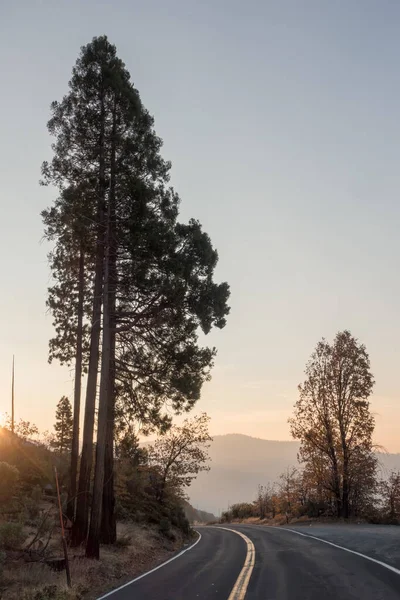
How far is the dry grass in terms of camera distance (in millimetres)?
10978

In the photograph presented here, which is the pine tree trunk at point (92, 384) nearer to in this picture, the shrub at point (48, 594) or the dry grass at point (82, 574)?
the dry grass at point (82, 574)

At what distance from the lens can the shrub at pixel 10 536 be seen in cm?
1380

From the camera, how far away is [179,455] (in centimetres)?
4053

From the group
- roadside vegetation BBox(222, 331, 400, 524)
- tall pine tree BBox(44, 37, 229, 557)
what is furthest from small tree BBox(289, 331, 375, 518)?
tall pine tree BBox(44, 37, 229, 557)

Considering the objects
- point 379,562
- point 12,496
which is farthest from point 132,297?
point 379,562

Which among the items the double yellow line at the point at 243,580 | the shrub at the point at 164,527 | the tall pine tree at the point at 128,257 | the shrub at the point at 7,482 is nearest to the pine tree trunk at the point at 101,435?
the tall pine tree at the point at 128,257

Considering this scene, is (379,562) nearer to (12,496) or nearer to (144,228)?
(144,228)

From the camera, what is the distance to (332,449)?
121ft

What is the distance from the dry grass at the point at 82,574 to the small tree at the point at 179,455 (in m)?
18.1

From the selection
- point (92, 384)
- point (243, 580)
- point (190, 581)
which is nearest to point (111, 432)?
point (92, 384)

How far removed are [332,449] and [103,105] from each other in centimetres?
2887

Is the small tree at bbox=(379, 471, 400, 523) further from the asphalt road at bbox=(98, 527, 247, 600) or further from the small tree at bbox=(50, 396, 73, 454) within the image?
the small tree at bbox=(50, 396, 73, 454)

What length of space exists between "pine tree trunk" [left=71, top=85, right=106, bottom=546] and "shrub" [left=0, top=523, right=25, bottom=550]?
3511 millimetres

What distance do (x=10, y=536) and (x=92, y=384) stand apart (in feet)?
18.7
